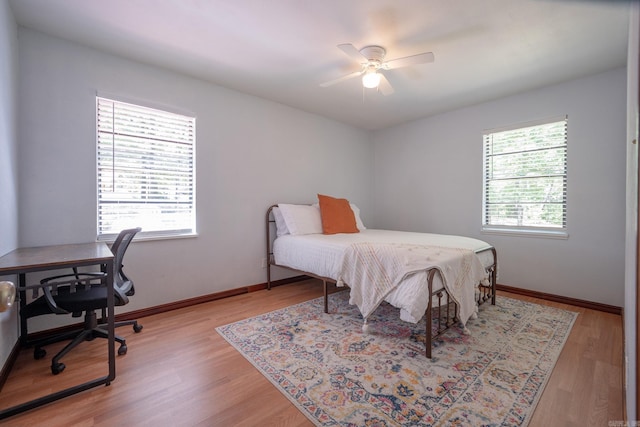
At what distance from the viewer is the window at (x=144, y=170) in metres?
2.55

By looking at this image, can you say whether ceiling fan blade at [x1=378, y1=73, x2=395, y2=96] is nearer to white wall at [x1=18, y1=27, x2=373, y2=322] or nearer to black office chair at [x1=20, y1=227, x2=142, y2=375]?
white wall at [x1=18, y1=27, x2=373, y2=322]

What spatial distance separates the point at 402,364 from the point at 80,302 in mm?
2192

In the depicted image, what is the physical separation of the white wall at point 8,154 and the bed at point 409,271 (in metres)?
2.26

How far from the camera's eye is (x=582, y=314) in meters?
2.75

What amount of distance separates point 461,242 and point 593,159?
172cm

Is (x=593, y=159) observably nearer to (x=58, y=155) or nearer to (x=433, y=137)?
(x=433, y=137)

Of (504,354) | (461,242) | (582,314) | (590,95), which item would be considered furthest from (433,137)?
(504,354)

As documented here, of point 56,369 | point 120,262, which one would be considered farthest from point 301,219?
point 56,369

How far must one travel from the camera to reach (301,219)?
354cm

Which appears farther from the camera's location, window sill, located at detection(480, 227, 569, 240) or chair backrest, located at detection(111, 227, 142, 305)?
window sill, located at detection(480, 227, 569, 240)

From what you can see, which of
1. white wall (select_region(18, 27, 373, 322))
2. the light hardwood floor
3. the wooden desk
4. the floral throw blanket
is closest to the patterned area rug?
the light hardwood floor

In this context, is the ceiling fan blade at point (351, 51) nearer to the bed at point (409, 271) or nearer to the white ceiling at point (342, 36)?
the white ceiling at point (342, 36)

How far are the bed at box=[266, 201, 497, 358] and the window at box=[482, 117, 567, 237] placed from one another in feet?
3.17

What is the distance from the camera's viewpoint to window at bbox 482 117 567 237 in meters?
3.17
